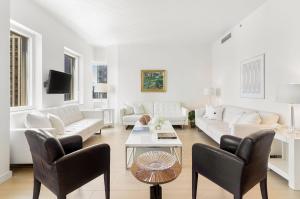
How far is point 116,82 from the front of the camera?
7.43m

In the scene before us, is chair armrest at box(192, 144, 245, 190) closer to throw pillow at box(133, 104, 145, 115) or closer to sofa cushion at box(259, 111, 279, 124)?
sofa cushion at box(259, 111, 279, 124)

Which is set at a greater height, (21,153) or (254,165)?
(254,165)

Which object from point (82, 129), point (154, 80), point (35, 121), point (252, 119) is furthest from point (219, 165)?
point (154, 80)

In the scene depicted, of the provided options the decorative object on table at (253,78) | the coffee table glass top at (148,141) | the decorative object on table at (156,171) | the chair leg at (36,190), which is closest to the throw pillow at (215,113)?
the decorative object on table at (253,78)

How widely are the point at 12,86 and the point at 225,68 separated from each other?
522 centimetres

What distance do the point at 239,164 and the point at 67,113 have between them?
4.06 meters

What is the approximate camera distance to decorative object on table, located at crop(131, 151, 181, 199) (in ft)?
5.71

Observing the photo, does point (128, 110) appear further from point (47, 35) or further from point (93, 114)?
point (47, 35)

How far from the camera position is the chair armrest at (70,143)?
235 centimetres

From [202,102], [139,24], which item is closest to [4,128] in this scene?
[139,24]

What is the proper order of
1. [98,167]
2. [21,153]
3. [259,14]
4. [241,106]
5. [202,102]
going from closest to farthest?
[98,167], [21,153], [259,14], [241,106], [202,102]

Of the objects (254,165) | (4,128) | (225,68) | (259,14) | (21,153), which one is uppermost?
(259,14)

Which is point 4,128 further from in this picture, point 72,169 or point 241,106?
point 241,106

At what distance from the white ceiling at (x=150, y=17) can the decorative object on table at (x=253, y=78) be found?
1044 millimetres
